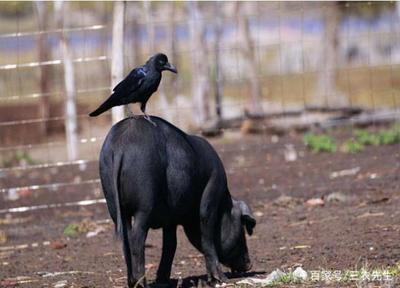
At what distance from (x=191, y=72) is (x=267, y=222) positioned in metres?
11.9

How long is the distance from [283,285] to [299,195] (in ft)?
17.8

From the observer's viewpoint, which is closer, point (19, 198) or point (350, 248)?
point (350, 248)

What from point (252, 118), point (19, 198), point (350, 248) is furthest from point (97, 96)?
point (350, 248)

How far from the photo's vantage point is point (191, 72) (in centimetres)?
2262

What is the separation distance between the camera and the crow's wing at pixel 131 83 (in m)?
7.49

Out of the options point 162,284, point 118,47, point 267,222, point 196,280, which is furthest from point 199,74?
point 162,284

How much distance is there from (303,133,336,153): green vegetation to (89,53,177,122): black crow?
7742 millimetres

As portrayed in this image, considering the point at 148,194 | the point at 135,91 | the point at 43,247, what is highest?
the point at 135,91

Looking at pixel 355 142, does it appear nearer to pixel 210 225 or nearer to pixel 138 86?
pixel 210 225

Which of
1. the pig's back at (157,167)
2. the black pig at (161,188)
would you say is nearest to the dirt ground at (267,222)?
the black pig at (161,188)

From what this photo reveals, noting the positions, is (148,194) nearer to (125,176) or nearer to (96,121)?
(125,176)

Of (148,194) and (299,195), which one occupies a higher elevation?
(148,194)

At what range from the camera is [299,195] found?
1235cm

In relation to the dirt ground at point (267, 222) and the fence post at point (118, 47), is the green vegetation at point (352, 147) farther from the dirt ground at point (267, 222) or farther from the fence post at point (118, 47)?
the fence post at point (118, 47)
